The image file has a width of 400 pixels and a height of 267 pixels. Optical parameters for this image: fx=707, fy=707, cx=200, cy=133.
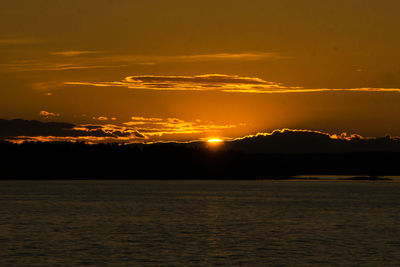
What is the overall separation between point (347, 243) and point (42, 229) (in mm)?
38491

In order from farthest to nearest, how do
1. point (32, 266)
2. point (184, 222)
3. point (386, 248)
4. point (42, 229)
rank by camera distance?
point (184, 222)
point (42, 229)
point (386, 248)
point (32, 266)

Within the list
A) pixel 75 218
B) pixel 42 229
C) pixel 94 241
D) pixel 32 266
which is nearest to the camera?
pixel 32 266

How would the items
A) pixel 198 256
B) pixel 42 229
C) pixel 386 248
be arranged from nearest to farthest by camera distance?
pixel 198 256, pixel 386 248, pixel 42 229

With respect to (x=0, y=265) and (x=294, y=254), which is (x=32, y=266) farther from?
(x=294, y=254)

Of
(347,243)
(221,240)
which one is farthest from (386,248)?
(221,240)

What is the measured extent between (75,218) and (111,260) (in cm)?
5189

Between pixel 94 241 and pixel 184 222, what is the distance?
29369 mm

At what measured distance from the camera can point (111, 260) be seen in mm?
60125

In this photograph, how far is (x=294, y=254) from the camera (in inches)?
2544

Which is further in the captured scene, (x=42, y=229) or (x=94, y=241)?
(x=42, y=229)

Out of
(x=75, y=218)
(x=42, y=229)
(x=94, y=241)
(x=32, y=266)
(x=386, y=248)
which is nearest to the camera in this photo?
(x=32, y=266)

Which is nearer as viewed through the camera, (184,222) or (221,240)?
(221,240)

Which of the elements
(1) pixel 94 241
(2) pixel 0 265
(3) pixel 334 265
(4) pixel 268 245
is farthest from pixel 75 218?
(3) pixel 334 265

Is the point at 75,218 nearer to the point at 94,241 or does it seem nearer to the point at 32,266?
the point at 94,241
